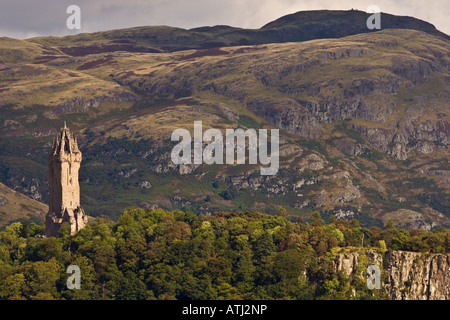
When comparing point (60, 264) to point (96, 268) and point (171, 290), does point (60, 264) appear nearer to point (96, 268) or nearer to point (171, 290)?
point (96, 268)

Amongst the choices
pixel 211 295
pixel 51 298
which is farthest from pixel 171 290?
pixel 51 298

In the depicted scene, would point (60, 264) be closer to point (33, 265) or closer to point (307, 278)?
point (33, 265)

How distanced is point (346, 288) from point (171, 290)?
100 feet

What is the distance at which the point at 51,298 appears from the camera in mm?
186750

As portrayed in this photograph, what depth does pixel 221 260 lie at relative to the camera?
656 ft
